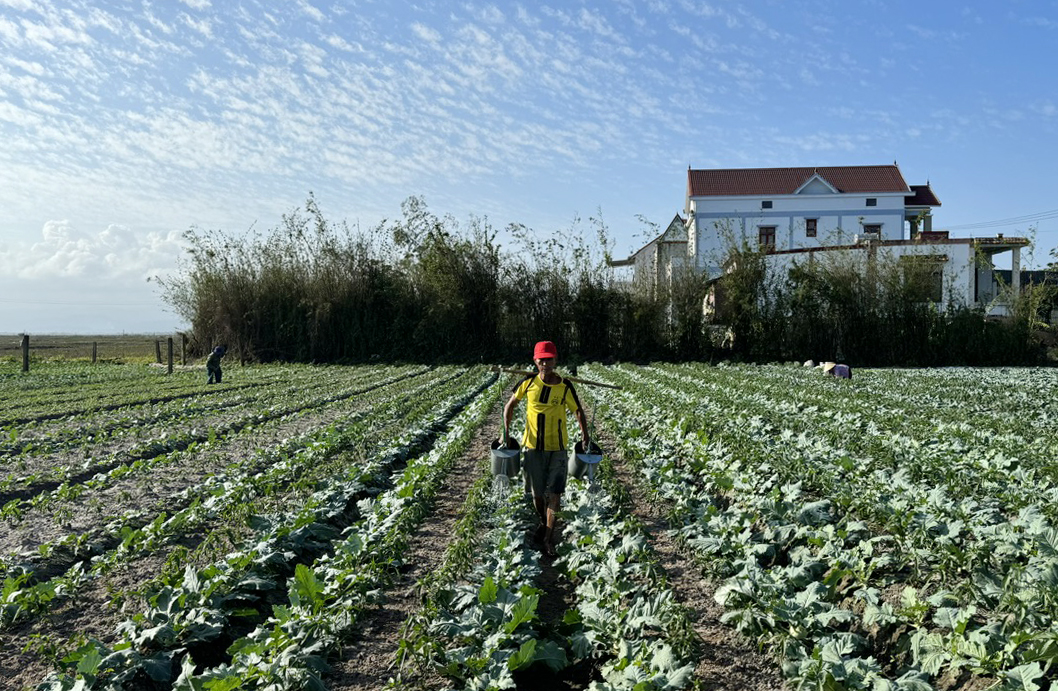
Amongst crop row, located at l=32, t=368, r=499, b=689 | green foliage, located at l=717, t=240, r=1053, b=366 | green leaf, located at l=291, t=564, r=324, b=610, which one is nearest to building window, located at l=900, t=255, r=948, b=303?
green foliage, located at l=717, t=240, r=1053, b=366

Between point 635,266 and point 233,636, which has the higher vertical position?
point 635,266

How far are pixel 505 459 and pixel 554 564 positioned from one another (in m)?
1.00

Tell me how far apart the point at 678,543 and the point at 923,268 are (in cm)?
2338

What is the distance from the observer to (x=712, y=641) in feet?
13.4

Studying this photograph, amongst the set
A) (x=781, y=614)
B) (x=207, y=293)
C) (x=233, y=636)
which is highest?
(x=207, y=293)

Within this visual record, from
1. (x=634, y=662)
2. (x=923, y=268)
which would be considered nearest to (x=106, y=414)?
(x=634, y=662)

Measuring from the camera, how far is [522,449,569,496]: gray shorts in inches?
227

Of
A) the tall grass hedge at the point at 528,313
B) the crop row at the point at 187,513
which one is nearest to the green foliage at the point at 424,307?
the tall grass hedge at the point at 528,313

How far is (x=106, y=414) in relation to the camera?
43.0 feet

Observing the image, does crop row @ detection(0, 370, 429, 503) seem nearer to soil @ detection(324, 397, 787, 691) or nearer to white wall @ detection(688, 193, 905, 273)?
soil @ detection(324, 397, 787, 691)

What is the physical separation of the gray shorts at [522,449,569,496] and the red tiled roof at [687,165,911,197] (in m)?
38.5

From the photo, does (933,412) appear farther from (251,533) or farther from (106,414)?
(106,414)

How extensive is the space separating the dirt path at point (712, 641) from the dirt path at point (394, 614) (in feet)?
4.67

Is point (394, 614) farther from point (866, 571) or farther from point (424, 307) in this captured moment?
point (424, 307)
